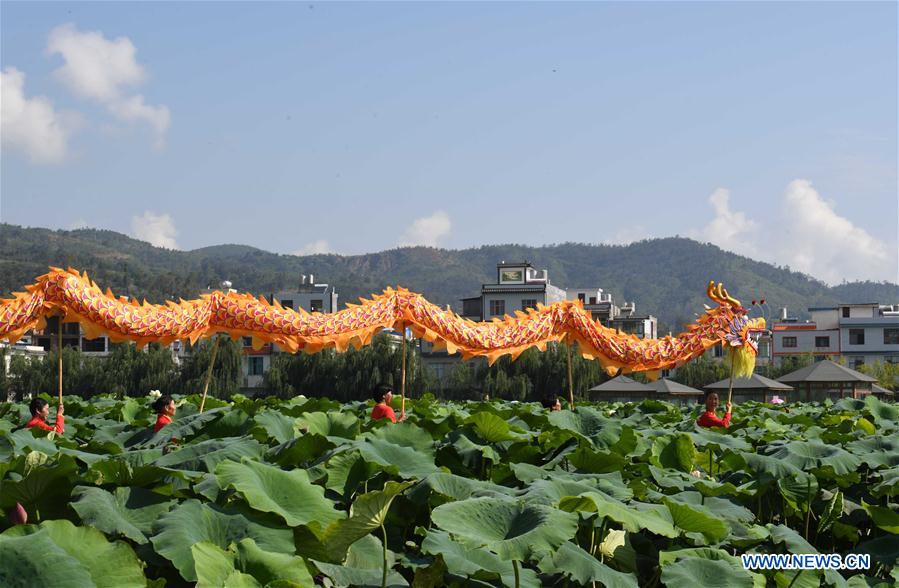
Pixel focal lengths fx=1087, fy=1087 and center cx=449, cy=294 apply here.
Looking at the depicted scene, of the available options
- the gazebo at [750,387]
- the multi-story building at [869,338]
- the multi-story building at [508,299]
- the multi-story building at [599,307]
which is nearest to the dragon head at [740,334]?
the gazebo at [750,387]

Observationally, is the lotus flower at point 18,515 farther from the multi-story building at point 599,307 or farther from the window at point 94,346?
the window at point 94,346

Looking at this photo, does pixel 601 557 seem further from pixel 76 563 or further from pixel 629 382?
pixel 629 382

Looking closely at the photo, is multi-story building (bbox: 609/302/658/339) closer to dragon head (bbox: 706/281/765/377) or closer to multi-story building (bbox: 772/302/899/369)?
multi-story building (bbox: 772/302/899/369)

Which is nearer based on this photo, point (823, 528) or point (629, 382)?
point (823, 528)

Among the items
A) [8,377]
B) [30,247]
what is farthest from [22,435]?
[30,247]

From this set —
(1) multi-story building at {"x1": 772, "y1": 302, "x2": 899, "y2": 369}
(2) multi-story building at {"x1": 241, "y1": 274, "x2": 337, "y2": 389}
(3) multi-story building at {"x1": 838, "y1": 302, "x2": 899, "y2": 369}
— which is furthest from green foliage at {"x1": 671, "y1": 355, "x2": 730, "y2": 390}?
(2) multi-story building at {"x1": 241, "y1": 274, "x2": 337, "y2": 389}

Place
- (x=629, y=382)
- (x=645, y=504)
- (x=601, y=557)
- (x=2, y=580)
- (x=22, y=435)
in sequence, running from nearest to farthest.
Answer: (x=2, y=580) < (x=601, y=557) < (x=645, y=504) < (x=22, y=435) < (x=629, y=382)

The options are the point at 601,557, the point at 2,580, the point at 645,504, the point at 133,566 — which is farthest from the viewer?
the point at 645,504

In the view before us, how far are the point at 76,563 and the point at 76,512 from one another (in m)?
0.73

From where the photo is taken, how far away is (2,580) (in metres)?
2.37

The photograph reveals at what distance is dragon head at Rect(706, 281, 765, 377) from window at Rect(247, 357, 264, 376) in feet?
195

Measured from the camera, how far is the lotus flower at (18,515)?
10.5ft

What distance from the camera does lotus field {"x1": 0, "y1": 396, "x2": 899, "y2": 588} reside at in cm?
291

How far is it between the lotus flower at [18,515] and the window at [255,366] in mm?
66158
